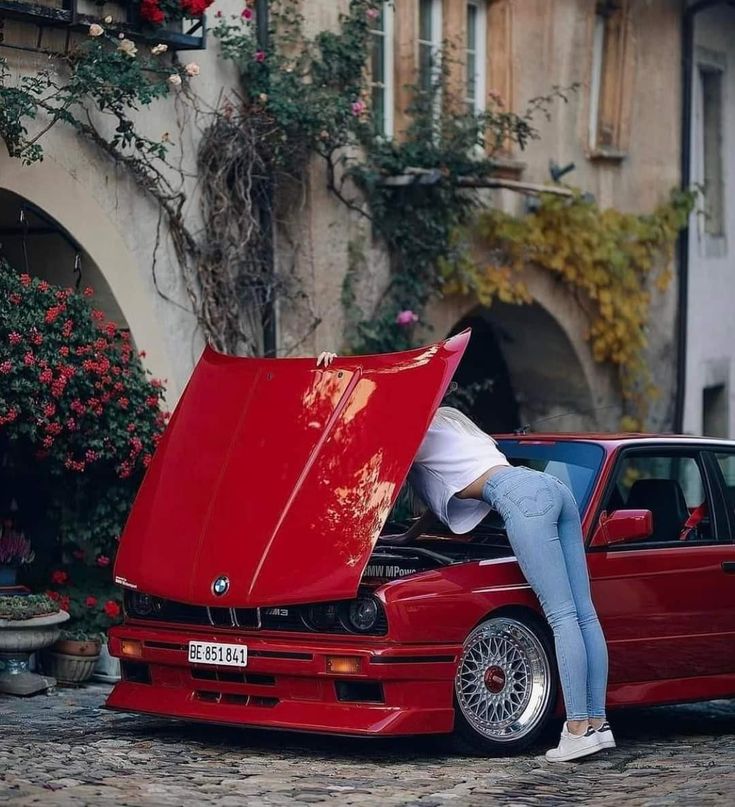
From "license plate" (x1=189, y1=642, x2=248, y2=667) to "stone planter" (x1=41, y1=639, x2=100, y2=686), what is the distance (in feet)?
8.32

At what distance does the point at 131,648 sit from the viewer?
27.5 ft

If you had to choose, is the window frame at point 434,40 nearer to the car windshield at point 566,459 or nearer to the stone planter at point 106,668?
the stone planter at point 106,668

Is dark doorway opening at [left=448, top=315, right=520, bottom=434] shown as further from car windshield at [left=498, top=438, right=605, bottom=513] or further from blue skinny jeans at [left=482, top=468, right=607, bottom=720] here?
blue skinny jeans at [left=482, top=468, right=607, bottom=720]

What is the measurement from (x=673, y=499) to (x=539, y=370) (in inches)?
333

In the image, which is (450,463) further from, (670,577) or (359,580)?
(670,577)

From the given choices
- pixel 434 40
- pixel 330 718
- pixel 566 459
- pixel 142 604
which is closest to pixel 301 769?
pixel 330 718

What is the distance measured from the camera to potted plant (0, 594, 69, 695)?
9961 mm

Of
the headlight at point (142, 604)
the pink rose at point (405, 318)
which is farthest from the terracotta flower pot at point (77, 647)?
the pink rose at point (405, 318)

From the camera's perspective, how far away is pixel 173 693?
821cm

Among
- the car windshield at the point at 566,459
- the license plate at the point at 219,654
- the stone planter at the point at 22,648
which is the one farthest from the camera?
the stone planter at the point at 22,648

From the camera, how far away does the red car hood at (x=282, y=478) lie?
791 cm

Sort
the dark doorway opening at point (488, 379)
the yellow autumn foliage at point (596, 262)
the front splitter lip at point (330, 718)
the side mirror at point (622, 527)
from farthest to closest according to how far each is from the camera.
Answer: the dark doorway opening at point (488, 379) → the yellow autumn foliage at point (596, 262) → the side mirror at point (622, 527) → the front splitter lip at point (330, 718)

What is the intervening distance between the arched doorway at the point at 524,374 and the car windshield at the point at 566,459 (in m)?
7.86

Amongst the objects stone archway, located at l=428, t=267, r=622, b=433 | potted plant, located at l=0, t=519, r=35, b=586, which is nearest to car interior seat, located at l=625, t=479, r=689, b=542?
potted plant, located at l=0, t=519, r=35, b=586
